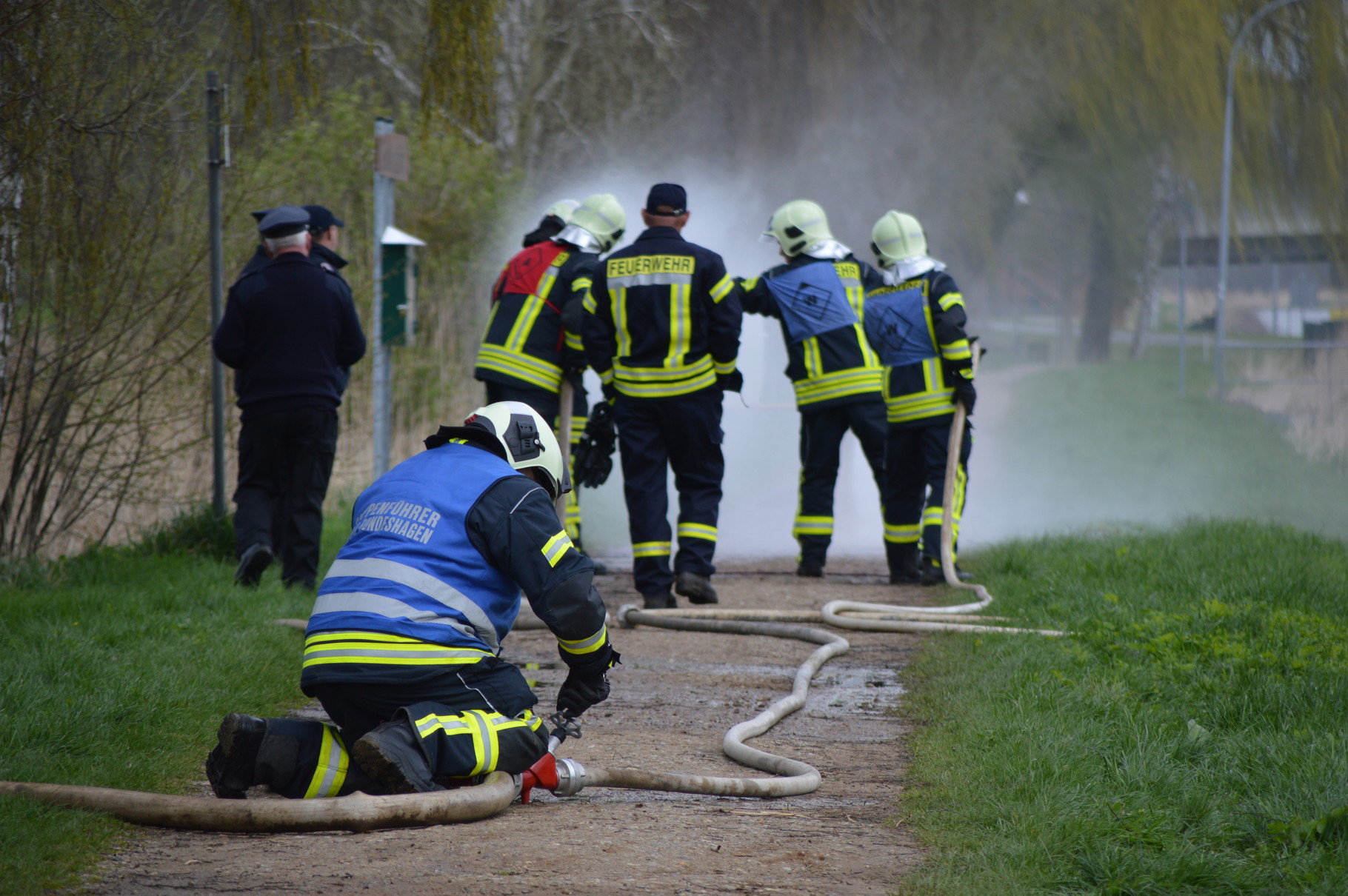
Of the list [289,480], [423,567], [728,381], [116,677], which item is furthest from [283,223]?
[423,567]

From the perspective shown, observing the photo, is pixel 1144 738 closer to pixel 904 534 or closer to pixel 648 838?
pixel 648 838

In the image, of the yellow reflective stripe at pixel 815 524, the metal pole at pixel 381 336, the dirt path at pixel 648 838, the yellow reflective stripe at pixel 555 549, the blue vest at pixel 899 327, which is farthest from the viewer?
the metal pole at pixel 381 336

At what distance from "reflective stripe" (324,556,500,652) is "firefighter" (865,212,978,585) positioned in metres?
4.71

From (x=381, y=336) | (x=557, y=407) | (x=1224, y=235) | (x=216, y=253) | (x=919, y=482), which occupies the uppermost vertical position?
(x=1224, y=235)

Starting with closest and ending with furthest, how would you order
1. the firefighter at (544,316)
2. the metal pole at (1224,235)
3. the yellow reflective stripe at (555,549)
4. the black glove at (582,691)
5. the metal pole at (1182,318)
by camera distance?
1. the yellow reflective stripe at (555,549)
2. the black glove at (582,691)
3. the firefighter at (544,316)
4. the metal pole at (1224,235)
5. the metal pole at (1182,318)

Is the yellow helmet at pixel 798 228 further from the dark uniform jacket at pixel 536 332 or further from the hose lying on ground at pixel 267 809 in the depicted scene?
the hose lying on ground at pixel 267 809

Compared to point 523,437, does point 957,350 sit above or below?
above

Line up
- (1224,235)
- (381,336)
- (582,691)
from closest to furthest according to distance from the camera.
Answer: (582,691), (381,336), (1224,235)

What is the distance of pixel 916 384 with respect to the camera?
795cm

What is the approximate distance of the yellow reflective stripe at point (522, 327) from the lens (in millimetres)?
7504

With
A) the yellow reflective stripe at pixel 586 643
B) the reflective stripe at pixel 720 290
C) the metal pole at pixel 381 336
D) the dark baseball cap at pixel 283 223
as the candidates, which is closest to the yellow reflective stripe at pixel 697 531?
the reflective stripe at pixel 720 290

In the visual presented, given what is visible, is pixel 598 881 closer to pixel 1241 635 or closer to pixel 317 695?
pixel 317 695

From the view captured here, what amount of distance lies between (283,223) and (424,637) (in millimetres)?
3684

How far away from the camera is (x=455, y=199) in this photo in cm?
1352
